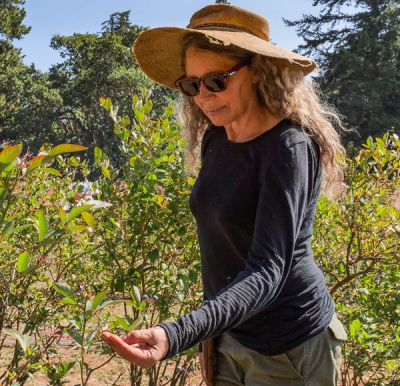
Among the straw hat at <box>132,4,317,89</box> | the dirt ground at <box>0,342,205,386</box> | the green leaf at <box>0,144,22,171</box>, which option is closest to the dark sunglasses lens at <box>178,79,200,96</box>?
the straw hat at <box>132,4,317,89</box>

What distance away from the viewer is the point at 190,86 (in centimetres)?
150

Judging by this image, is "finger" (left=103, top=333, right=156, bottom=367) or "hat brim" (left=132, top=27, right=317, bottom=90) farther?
"hat brim" (left=132, top=27, right=317, bottom=90)

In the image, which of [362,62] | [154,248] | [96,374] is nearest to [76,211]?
[154,248]

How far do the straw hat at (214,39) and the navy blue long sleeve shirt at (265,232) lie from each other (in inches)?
9.1

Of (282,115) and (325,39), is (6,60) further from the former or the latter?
(282,115)

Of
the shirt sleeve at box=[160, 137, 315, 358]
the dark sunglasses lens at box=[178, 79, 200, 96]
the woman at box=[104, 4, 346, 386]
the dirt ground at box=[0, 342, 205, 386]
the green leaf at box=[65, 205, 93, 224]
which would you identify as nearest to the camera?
the shirt sleeve at box=[160, 137, 315, 358]

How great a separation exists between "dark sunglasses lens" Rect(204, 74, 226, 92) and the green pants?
686 millimetres

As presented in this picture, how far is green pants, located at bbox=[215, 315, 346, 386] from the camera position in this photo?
4.49ft

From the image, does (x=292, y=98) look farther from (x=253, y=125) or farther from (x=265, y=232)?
(x=265, y=232)

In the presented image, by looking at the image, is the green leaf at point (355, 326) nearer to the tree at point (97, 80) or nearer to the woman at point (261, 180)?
the woman at point (261, 180)

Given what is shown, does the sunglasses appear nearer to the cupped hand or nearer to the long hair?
the long hair

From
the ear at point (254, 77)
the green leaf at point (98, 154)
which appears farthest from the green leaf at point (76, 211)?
the green leaf at point (98, 154)

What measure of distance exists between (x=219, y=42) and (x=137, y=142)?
0.93 m

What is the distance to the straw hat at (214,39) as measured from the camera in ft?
4.51
